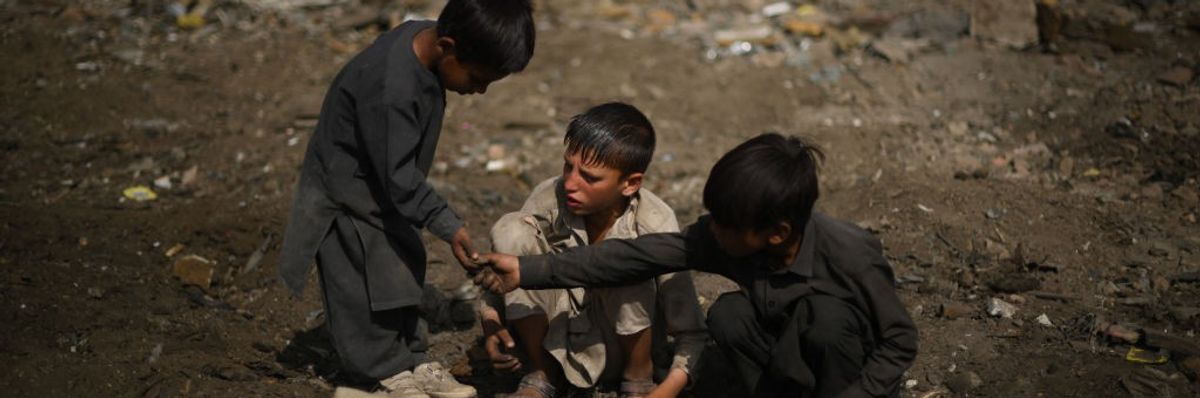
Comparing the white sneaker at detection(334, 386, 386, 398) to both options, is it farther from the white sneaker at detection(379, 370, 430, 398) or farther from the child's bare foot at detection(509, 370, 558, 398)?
the child's bare foot at detection(509, 370, 558, 398)

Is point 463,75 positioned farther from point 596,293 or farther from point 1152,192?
point 1152,192

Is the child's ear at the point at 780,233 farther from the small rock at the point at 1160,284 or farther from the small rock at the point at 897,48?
the small rock at the point at 897,48

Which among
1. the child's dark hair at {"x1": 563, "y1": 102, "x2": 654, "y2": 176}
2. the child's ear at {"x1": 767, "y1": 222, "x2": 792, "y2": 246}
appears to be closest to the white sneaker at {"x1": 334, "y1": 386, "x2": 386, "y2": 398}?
A: the child's dark hair at {"x1": 563, "y1": 102, "x2": 654, "y2": 176}

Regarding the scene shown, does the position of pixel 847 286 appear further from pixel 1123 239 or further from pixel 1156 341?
pixel 1123 239

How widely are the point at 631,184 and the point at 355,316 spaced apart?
0.96 meters

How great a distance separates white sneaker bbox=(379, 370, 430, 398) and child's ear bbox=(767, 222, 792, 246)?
1244 millimetres

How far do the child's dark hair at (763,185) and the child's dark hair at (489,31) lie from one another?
26.1 inches

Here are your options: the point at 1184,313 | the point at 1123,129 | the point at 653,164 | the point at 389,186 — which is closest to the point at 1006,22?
the point at 1123,129

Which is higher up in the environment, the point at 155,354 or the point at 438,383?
the point at 438,383

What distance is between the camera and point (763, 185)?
9.09 ft

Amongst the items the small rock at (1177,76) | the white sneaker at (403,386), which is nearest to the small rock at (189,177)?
the white sneaker at (403,386)

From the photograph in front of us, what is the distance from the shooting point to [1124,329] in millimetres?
3717

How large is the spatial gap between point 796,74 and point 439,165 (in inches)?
97.8

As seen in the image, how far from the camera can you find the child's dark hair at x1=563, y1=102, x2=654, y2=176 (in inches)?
128
